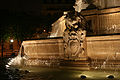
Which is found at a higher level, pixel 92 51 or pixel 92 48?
pixel 92 48

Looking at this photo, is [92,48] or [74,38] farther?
[74,38]

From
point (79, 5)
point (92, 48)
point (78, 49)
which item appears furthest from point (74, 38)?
point (79, 5)

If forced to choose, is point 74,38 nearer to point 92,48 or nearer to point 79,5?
point 92,48

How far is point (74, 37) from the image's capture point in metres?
11.1

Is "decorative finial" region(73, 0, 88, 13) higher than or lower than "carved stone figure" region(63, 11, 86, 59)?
higher

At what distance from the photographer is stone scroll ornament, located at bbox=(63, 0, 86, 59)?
1089cm

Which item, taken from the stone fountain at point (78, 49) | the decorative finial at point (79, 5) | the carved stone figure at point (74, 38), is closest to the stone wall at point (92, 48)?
the stone fountain at point (78, 49)

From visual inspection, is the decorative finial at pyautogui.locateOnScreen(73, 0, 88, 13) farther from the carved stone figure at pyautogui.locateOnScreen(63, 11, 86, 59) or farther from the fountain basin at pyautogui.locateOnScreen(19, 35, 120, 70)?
the fountain basin at pyautogui.locateOnScreen(19, 35, 120, 70)

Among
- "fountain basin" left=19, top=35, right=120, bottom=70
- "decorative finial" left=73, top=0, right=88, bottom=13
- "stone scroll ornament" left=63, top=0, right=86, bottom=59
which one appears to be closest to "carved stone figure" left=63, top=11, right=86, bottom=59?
"stone scroll ornament" left=63, top=0, right=86, bottom=59

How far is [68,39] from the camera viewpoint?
36.9ft

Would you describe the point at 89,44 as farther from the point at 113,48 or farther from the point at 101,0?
the point at 101,0

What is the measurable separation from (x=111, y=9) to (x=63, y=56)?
505cm

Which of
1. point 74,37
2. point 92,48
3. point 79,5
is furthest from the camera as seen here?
point 79,5

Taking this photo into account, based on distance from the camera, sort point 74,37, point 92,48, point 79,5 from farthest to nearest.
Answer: point 79,5 → point 74,37 → point 92,48
